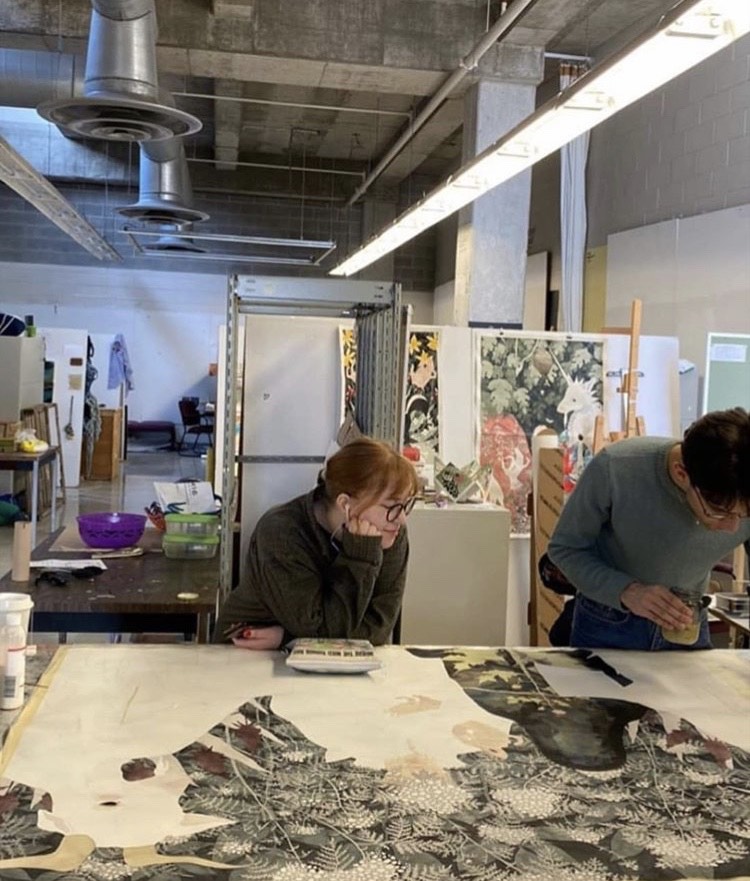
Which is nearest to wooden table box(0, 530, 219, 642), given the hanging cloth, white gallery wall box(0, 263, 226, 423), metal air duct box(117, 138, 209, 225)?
metal air duct box(117, 138, 209, 225)

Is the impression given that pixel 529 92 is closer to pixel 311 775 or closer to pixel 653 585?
pixel 653 585

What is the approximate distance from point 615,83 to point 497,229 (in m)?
3.82

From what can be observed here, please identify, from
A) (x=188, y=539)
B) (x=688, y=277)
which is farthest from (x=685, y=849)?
(x=688, y=277)

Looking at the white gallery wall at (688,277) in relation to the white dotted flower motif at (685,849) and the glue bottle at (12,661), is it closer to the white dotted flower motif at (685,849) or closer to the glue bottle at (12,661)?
the white dotted flower motif at (685,849)

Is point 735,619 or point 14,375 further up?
point 14,375

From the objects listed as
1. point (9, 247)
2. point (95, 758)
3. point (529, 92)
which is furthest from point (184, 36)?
point (9, 247)

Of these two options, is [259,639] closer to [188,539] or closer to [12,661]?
[12,661]

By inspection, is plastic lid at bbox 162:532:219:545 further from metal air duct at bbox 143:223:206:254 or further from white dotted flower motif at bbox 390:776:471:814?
metal air duct at bbox 143:223:206:254

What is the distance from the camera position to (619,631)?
7.95ft

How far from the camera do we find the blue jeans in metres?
2.40

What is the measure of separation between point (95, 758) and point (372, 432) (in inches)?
105

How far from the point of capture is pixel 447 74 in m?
6.81

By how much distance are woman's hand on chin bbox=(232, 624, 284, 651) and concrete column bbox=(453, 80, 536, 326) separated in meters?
4.75

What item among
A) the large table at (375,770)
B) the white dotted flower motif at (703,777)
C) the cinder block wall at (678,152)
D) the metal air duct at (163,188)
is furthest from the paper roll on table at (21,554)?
the metal air duct at (163,188)
